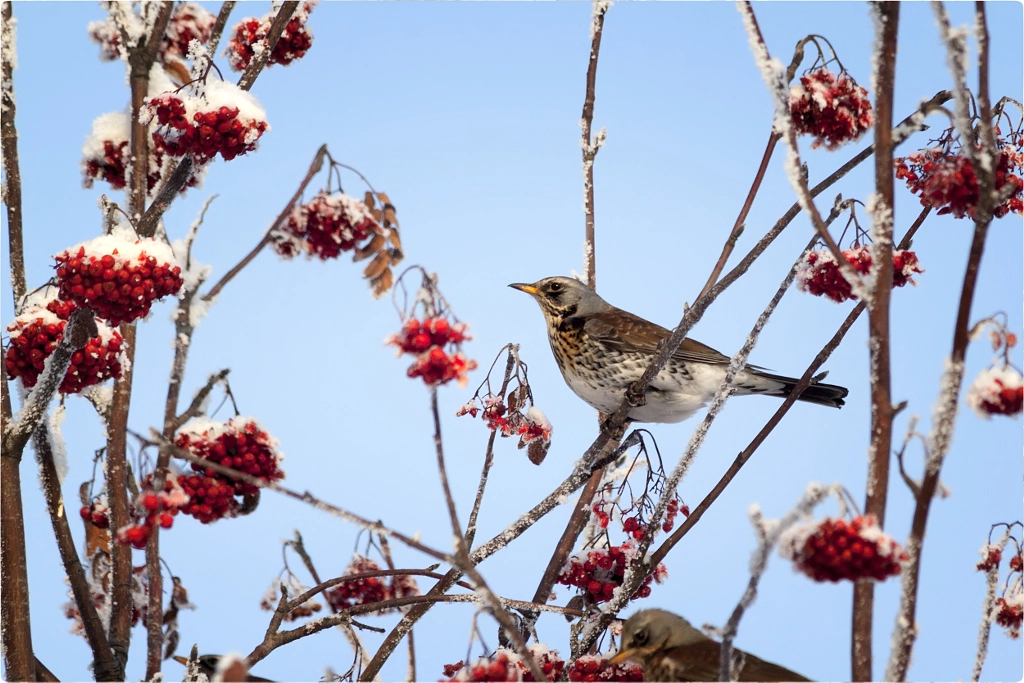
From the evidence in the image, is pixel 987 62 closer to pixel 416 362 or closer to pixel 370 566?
pixel 416 362

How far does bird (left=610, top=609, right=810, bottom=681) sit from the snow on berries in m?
0.64

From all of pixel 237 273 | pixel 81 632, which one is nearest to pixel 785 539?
pixel 237 273

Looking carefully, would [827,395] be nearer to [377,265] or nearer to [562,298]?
[562,298]

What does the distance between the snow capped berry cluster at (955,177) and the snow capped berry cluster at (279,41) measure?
1.29 meters

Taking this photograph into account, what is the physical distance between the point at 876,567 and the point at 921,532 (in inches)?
3.8

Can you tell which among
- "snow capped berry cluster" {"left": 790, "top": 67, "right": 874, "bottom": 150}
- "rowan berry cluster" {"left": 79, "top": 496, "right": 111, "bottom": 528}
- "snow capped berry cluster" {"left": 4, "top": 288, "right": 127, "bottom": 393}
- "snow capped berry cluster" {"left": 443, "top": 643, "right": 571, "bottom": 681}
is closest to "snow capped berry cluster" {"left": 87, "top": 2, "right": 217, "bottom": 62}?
"snow capped berry cluster" {"left": 4, "top": 288, "right": 127, "bottom": 393}

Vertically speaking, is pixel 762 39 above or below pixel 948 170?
above

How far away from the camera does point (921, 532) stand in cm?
101

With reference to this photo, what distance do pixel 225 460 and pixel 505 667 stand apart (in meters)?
0.50

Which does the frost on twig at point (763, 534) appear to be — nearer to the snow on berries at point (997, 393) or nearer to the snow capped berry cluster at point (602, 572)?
the snow on berries at point (997, 393)

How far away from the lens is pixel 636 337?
2.75 meters

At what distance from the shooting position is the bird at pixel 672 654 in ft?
5.27

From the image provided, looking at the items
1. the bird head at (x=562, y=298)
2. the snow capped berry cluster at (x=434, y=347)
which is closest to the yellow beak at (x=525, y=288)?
the bird head at (x=562, y=298)

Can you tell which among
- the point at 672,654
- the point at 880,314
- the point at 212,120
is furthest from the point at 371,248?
the point at 880,314
